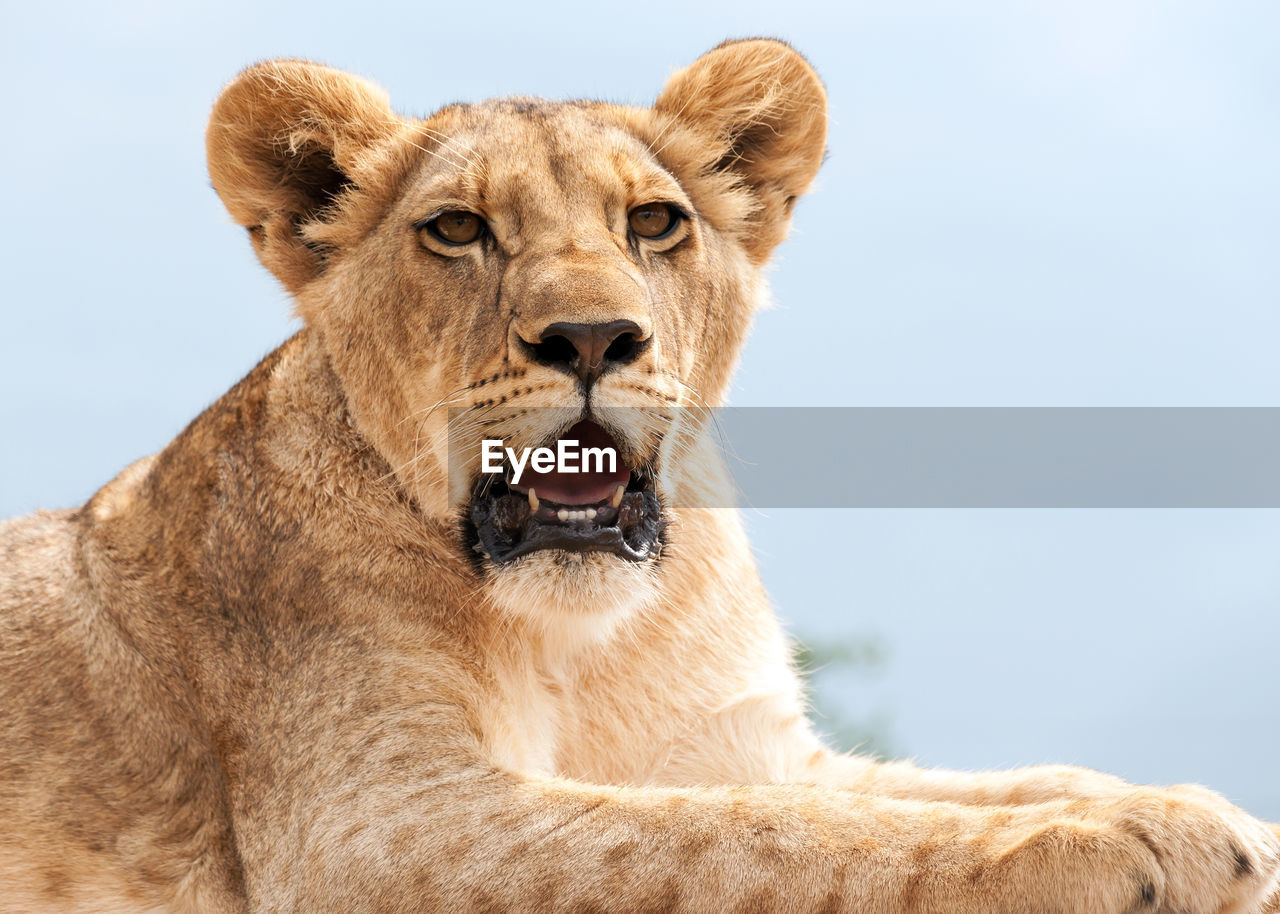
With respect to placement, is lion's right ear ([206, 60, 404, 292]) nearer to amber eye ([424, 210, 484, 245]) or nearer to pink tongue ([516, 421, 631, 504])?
amber eye ([424, 210, 484, 245])

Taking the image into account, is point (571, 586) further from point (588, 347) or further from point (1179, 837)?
point (1179, 837)

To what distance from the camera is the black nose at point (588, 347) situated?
3834mm

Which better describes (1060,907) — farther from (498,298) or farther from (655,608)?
(498,298)

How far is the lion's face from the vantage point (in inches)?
158

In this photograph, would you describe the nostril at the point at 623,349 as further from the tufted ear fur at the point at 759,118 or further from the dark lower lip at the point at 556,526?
the tufted ear fur at the point at 759,118

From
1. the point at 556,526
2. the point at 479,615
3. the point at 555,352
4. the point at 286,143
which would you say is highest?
the point at 286,143

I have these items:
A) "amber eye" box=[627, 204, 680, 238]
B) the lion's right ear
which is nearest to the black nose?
"amber eye" box=[627, 204, 680, 238]

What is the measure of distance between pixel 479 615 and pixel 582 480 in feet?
1.81

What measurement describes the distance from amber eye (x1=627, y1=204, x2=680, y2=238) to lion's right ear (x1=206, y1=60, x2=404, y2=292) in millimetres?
869

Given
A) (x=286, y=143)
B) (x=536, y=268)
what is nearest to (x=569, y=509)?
(x=536, y=268)

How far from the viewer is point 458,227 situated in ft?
14.4

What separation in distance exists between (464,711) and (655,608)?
805 millimetres

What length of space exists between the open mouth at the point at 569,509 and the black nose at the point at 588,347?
0.61 feet

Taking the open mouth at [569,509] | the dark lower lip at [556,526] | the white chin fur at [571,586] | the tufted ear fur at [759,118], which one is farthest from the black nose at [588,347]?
the tufted ear fur at [759,118]
